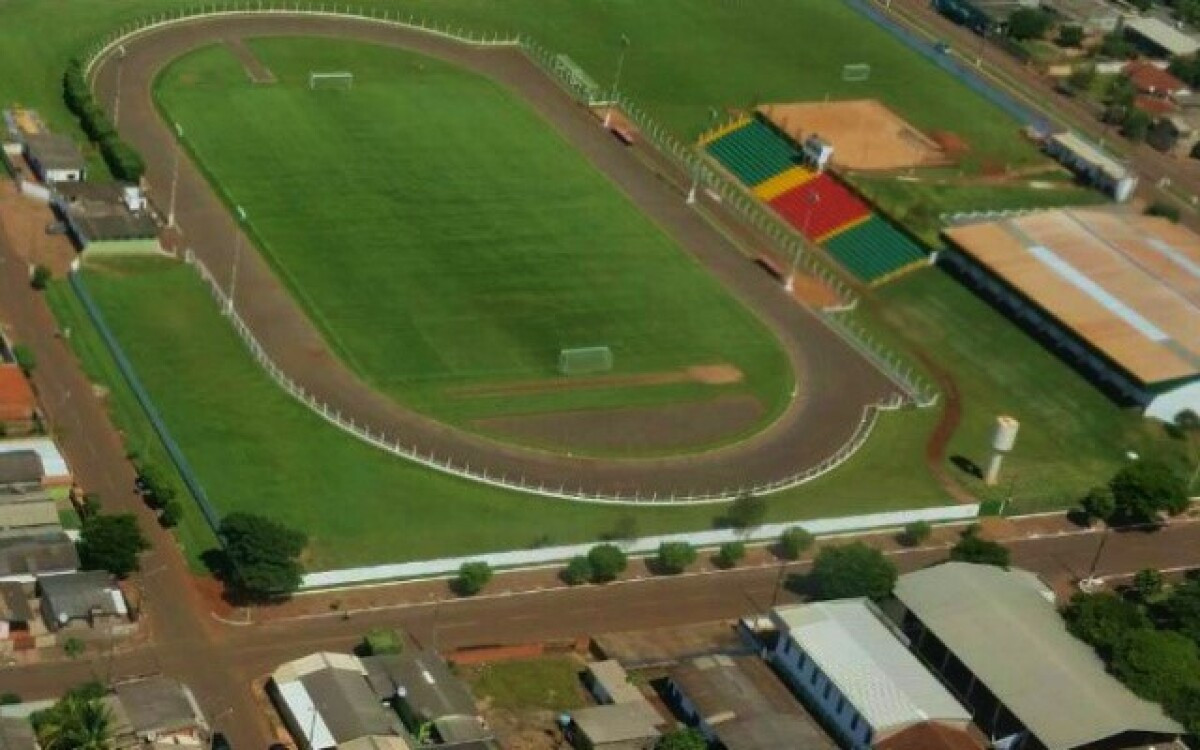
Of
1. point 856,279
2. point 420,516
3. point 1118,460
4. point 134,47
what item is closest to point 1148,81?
point 856,279

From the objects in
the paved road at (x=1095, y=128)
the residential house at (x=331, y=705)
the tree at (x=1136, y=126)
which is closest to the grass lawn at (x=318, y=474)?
the residential house at (x=331, y=705)

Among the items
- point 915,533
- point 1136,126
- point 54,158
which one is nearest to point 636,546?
point 915,533

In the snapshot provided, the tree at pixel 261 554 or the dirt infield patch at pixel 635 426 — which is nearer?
the tree at pixel 261 554

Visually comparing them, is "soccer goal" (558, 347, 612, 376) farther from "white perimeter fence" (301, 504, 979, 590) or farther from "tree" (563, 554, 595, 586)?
"tree" (563, 554, 595, 586)

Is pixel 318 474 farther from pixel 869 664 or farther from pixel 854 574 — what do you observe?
pixel 869 664

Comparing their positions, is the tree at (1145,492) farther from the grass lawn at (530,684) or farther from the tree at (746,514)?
the grass lawn at (530,684)

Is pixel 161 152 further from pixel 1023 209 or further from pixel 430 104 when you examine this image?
pixel 1023 209

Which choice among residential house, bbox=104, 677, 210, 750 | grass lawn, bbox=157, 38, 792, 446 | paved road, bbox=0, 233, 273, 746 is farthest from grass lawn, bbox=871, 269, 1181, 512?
residential house, bbox=104, 677, 210, 750
